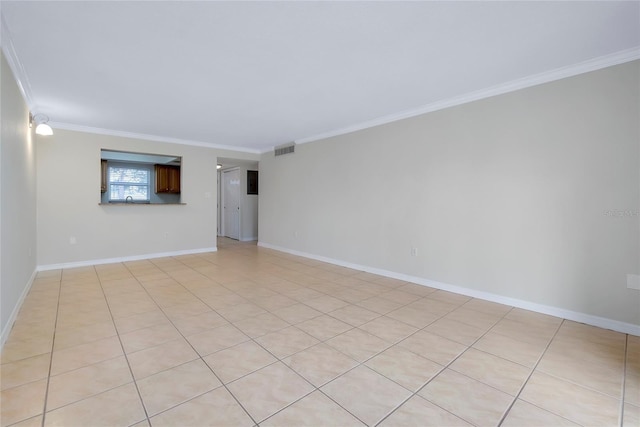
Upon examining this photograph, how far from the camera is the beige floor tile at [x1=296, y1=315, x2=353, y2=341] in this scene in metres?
2.49

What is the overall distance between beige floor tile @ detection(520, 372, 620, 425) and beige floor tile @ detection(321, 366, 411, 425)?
79cm

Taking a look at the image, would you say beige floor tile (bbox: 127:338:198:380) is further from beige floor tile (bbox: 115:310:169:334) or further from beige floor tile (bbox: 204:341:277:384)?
beige floor tile (bbox: 115:310:169:334)

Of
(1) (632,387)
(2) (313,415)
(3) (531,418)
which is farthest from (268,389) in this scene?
(1) (632,387)

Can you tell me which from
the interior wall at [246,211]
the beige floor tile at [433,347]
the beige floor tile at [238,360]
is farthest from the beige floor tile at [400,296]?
the interior wall at [246,211]

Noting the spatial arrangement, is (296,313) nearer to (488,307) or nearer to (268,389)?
(268,389)

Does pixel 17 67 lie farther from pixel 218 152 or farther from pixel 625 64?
pixel 625 64

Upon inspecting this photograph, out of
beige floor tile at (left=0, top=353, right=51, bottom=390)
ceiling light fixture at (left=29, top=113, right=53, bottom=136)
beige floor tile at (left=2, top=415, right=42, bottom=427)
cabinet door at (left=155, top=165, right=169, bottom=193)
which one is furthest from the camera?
cabinet door at (left=155, top=165, right=169, bottom=193)

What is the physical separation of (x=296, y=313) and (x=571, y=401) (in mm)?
2153

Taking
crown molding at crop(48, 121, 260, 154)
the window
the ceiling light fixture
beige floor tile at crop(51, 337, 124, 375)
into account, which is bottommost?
beige floor tile at crop(51, 337, 124, 375)

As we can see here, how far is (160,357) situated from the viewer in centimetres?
210

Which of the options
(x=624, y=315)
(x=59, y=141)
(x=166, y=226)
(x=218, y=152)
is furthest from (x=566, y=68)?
(x=59, y=141)

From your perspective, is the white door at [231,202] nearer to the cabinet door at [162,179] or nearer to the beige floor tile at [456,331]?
the cabinet door at [162,179]

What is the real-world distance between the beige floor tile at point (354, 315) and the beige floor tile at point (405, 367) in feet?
1.88

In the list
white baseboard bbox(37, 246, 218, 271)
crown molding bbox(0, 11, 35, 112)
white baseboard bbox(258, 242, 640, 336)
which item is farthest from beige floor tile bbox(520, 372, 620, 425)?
white baseboard bbox(37, 246, 218, 271)
